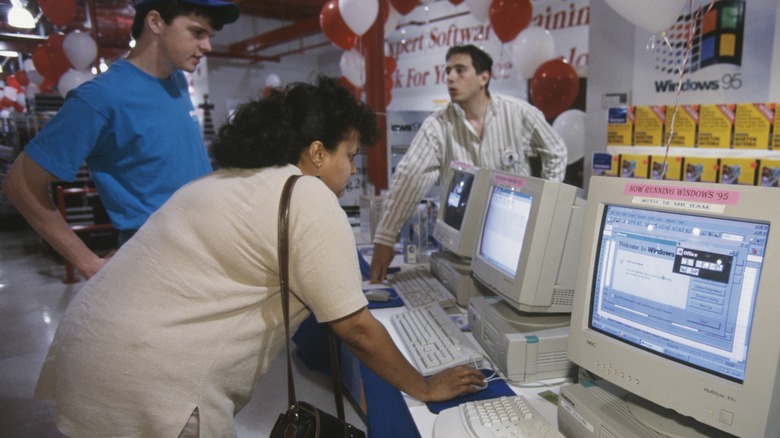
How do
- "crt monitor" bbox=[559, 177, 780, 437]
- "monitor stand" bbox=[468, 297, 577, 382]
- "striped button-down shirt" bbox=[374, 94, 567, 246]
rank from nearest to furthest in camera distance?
1. "crt monitor" bbox=[559, 177, 780, 437]
2. "monitor stand" bbox=[468, 297, 577, 382]
3. "striped button-down shirt" bbox=[374, 94, 567, 246]

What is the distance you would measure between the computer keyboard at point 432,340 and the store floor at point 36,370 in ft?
3.50

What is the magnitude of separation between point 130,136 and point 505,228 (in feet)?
4.18

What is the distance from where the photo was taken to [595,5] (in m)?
3.12

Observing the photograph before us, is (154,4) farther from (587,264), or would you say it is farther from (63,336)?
(587,264)

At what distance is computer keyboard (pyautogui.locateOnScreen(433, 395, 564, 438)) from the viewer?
91cm

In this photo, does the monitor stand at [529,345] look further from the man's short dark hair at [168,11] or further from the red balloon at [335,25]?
the red balloon at [335,25]

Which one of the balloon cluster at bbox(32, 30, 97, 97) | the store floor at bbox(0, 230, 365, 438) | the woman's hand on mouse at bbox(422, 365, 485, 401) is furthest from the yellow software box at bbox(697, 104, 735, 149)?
the balloon cluster at bbox(32, 30, 97, 97)

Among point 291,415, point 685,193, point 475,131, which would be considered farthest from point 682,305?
point 475,131

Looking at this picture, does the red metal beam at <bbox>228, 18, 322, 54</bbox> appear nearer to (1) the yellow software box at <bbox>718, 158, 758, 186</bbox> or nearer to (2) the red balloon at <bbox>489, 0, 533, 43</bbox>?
(2) the red balloon at <bbox>489, 0, 533, 43</bbox>

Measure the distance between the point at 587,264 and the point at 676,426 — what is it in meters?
0.33

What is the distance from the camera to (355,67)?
212 inches

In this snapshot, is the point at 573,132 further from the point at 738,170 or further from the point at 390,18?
the point at 390,18

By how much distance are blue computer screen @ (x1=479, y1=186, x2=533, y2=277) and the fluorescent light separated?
279cm

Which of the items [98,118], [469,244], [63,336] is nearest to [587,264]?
[469,244]
